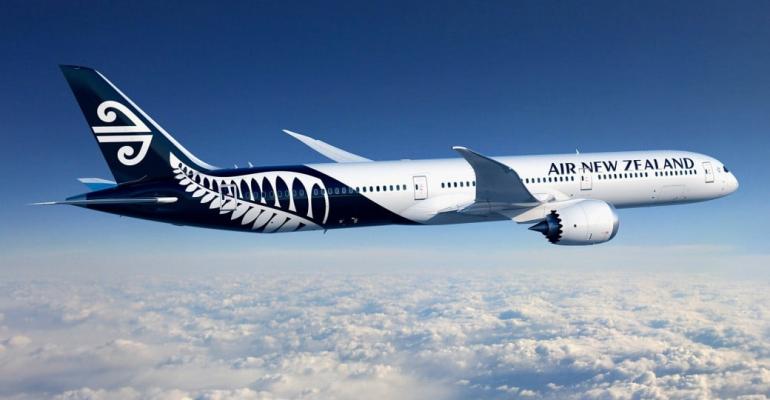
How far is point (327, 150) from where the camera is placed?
4203 cm

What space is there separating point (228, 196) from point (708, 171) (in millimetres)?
31308

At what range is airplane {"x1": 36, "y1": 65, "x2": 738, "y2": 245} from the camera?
102 ft

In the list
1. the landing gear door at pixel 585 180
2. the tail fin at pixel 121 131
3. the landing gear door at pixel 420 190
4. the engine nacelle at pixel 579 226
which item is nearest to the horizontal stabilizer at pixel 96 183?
the tail fin at pixel 121 131

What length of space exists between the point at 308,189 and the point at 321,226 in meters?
2.35

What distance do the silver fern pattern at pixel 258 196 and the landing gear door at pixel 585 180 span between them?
1590 centimetres

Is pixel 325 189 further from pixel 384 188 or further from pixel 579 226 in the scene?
pixel 579 226

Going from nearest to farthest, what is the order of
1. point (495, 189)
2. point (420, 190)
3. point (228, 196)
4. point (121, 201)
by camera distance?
point (121, 201), point (228, 196), point (495, 189), point (420, 190)

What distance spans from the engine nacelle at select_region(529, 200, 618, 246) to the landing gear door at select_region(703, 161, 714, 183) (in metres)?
12.4

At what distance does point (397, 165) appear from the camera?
117 feet

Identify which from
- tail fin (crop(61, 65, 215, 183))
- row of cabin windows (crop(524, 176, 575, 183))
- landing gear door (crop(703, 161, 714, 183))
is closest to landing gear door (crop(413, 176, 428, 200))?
row of cabin windows (crop(524, 176, 575, 183))

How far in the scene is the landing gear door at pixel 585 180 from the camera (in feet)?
123

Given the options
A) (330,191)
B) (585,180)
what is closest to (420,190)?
(330,191)

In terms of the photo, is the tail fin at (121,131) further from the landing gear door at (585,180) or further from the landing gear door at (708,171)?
the landing gear door at (708,171)

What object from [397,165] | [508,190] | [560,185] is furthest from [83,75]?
[560,185]
